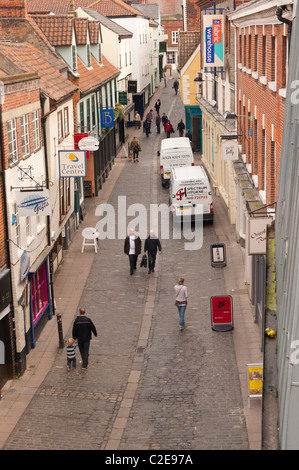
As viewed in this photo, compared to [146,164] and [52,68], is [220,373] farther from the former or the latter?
[146,164]

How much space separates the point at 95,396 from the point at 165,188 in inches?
951

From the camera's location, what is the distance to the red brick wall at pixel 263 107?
17642 millimetres

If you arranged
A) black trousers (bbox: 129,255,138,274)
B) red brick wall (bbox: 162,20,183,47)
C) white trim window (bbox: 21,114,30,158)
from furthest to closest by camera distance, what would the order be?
red brick wall (bbox: 162,20,183,47) < black trousers (bbox: 129,255,138,274) < white trim window (bbox: 21,114,30,158)

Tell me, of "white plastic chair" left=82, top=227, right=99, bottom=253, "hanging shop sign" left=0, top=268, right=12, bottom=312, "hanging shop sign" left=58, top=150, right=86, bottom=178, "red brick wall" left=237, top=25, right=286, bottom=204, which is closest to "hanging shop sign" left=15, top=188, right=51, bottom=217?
"hanging shop sign" left=0, top=268, right=12, bottom=312

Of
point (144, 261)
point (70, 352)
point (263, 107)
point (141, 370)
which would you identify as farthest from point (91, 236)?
point (141, 370)

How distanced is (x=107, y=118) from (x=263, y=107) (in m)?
19.9

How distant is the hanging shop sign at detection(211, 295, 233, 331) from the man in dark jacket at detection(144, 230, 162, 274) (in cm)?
560

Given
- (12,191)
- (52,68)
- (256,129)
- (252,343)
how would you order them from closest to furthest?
1. (12,191)
2. (252,343)
3. (256,129)
4. (52,68)

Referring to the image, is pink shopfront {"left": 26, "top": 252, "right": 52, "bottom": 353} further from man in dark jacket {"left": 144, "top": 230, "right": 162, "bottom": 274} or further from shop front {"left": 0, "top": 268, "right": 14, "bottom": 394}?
man in dark jacket {"left": 144, "top": 230, "right": 162, "bottom": 274}

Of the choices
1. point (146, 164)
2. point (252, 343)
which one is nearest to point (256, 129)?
point (252, 343)

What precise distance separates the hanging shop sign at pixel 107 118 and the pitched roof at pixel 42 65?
9.93m

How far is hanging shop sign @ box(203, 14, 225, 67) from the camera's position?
33.2 metres

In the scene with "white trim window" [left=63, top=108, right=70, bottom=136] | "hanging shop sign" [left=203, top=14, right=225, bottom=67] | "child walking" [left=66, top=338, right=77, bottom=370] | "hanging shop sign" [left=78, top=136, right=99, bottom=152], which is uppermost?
"hanging shop sign" [left=203, top=14, right=225, bottom=67]

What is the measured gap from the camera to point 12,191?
17141 millimetres
